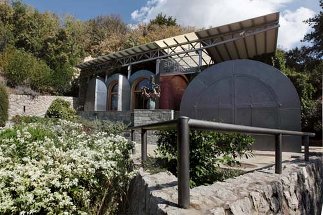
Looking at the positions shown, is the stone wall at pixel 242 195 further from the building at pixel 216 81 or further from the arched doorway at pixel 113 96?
the arched doorway at pixel 113 96

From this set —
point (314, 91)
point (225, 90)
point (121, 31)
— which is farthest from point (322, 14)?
point (121, 31)

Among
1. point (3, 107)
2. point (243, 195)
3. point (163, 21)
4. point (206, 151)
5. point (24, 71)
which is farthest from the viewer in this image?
point (163, 21)

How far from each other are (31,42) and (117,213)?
1919 cm

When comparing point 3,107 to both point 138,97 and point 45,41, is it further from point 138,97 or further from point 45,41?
point 45,41

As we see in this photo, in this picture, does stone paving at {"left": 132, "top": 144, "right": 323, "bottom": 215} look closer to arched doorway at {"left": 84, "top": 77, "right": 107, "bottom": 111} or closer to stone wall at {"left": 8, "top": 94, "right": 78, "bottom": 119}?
arched doorway at {"left": 84, "top": 77, "right": 107, "bottom": 111}

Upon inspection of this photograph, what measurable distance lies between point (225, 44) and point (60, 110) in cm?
907

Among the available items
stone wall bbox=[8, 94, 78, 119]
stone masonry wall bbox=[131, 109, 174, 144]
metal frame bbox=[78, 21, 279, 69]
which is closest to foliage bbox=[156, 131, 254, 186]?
stone masonry wall bbox=[131, 109, 174, 144]

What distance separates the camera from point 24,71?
56.3ft

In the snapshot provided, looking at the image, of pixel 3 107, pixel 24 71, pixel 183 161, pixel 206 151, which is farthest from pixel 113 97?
pixel 183 161

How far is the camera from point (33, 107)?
54.4 ft

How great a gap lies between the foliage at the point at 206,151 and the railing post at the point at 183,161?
125 cm

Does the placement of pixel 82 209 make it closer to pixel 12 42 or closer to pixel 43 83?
pixel 43 83

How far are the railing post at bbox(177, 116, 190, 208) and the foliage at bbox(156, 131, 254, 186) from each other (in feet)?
4.11

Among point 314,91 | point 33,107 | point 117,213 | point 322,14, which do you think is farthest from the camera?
point 33,107
